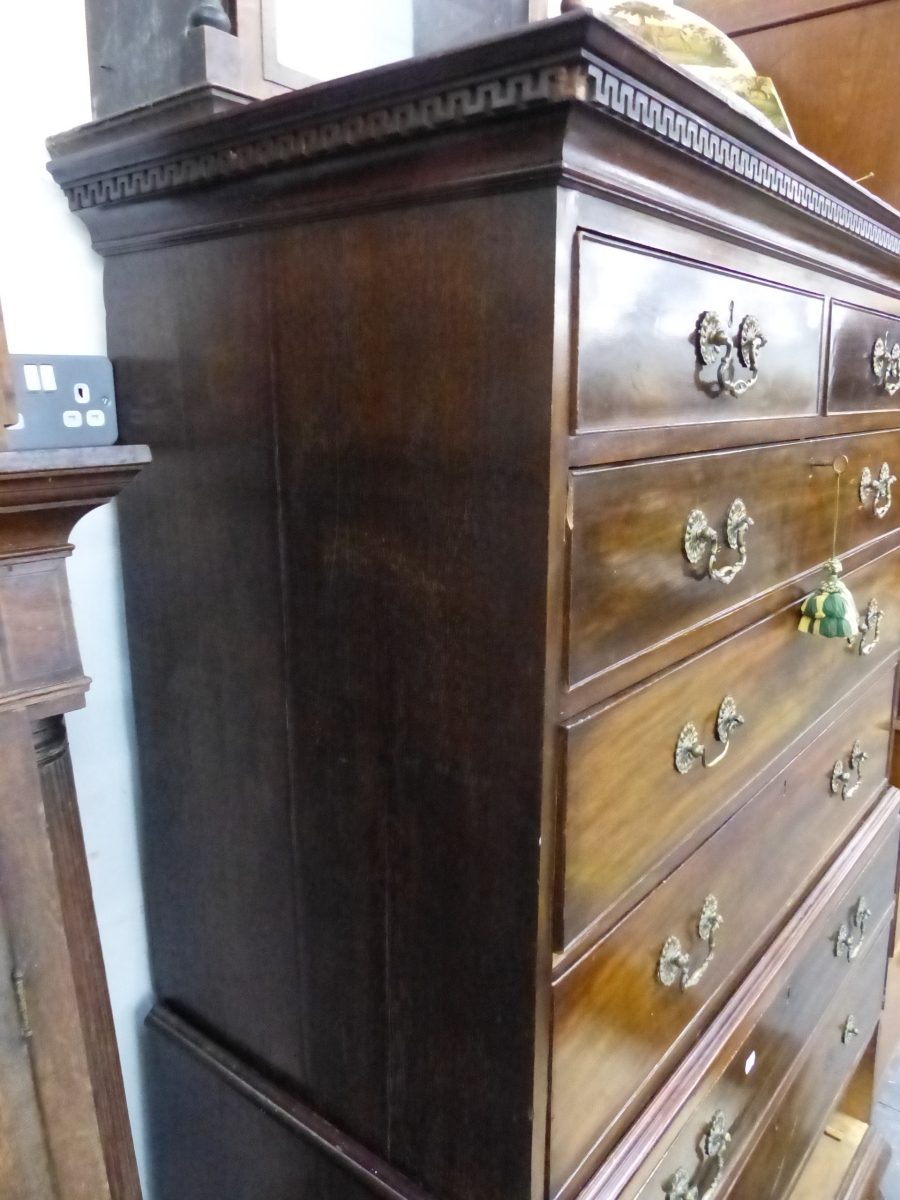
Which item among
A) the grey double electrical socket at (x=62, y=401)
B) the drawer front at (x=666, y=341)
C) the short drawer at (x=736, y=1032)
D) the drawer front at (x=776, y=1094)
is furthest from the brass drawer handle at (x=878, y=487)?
the grey double electrical socket at (x=62, y=401)

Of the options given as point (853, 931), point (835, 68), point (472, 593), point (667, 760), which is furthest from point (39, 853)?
point (835, 68)

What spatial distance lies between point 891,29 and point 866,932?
1281mm

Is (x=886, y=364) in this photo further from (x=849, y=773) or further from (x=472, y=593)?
(x=472, y=593)

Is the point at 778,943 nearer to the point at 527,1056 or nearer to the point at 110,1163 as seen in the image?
the point at 527,1056

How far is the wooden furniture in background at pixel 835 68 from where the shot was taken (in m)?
1.17

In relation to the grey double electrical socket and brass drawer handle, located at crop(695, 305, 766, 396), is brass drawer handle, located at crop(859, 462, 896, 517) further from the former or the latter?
the grey double electrical socket

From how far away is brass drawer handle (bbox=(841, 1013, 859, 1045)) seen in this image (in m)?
1.34

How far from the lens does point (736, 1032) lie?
93cm

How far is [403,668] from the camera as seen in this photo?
66 cm

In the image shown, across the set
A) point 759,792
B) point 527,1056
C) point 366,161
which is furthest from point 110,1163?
point 366,161

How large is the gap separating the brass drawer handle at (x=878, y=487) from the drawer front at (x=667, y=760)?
19cm

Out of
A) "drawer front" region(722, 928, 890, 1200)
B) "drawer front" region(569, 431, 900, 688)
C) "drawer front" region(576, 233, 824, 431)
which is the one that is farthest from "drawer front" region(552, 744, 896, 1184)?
"drawer front" region(576, 233, 824, 431)

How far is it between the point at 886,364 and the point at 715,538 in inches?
20.8

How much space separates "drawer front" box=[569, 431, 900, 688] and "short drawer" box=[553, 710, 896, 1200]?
0.24 m
